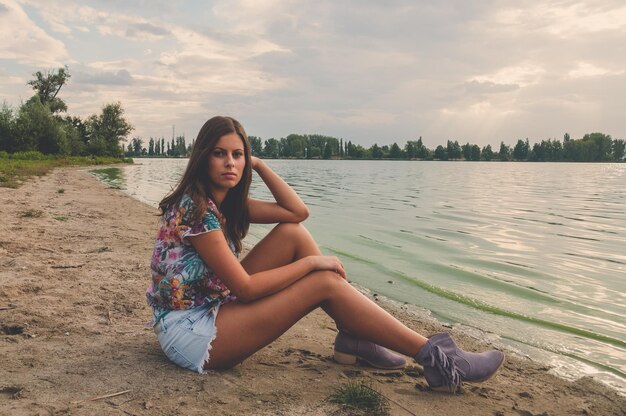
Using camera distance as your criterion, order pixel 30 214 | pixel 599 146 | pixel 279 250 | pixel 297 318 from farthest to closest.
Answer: pixel 599 146
pixel 30 214
pixel 279 250
pixel 297 318

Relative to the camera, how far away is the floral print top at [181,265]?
3.18 meters

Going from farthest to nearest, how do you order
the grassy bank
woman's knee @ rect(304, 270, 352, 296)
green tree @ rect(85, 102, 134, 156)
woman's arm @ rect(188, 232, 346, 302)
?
1. green tree @ rect(85, 102, 134, 156)
2. the grassy bank
3. woman's knee @ rect(304, 270, 352, 296)
4. woman's arm @ rect(188, 232, 346, 302)

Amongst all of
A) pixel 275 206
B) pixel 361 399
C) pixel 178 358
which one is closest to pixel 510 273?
pixel 275 206

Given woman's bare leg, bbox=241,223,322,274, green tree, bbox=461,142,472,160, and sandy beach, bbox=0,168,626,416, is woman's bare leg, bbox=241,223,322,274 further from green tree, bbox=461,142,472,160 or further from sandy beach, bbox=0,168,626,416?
green tree, bbox=461,142,472,160

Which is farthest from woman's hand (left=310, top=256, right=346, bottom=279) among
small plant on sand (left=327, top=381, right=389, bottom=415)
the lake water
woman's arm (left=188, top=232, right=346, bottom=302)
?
the lake water

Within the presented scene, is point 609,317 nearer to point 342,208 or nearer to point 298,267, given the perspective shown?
point 298,267

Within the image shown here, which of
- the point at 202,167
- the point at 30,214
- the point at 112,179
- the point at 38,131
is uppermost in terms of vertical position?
the point at 38,131

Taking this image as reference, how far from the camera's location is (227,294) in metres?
3.49

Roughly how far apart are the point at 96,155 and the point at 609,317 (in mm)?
75268

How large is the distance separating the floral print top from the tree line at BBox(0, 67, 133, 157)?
5094cm

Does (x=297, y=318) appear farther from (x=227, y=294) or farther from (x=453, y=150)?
(x=453, y=150)

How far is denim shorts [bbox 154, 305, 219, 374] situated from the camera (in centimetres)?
327

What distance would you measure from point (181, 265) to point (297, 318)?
852 mm

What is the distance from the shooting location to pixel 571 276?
891 centimetres
